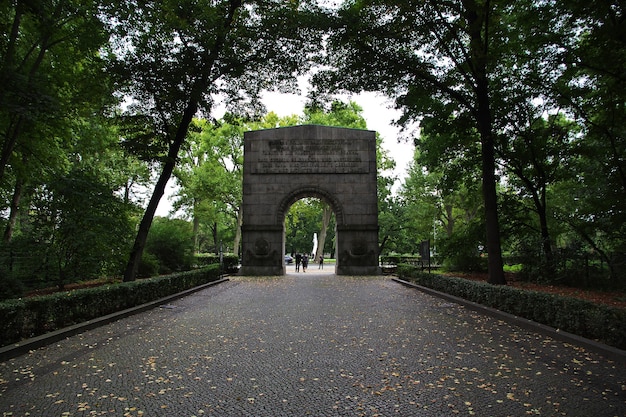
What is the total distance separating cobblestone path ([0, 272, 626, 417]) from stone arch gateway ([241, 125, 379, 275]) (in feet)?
49.9

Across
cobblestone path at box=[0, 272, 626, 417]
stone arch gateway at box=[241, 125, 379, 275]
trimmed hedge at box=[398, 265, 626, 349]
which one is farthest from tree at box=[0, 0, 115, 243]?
trimmed hedge at box=[398, 265, 626, 349]

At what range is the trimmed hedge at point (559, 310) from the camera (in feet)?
20.3

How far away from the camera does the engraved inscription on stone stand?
25.1 meters

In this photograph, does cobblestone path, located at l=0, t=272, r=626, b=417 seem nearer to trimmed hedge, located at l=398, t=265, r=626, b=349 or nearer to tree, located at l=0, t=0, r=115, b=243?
trimmed hedge, located at l=398, t=265, r=626, b=349

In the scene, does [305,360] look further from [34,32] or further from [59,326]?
[34,32]

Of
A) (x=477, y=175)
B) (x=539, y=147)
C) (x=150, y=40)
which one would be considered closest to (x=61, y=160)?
(x=150, y=40)

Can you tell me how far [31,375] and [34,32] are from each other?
15632mm

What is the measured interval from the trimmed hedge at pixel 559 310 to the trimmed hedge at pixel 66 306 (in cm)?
947

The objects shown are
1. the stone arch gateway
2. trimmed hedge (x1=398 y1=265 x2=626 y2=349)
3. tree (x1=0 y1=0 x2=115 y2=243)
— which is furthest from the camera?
the stone arch gateway

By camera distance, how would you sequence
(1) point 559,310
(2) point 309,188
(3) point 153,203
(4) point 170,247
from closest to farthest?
(1) point 559,310, (3) point 153,203, (4) point 170,247, (2) point 309,188

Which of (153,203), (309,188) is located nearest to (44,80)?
(153,203)

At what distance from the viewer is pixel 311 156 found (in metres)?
25.2

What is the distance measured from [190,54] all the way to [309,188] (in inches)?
522

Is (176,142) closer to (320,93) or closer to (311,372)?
(320,93)
